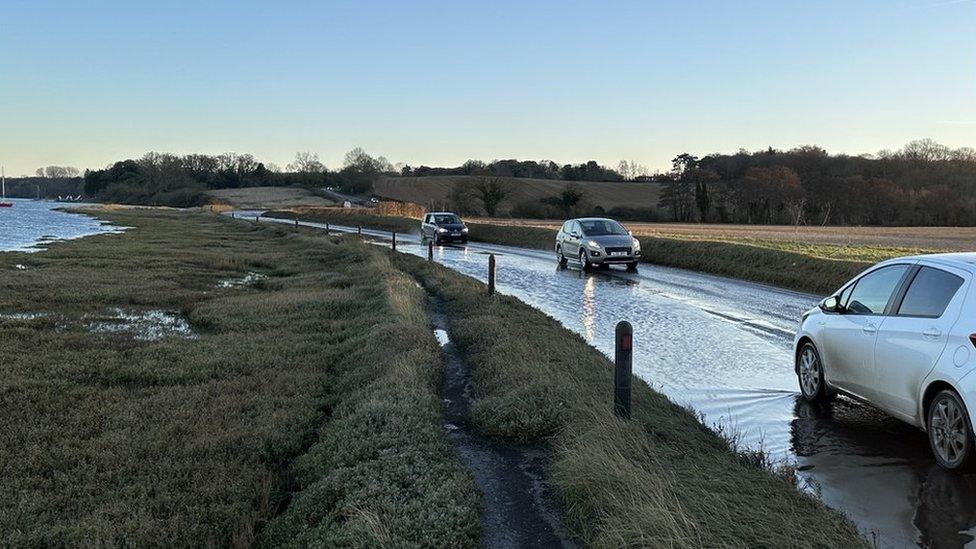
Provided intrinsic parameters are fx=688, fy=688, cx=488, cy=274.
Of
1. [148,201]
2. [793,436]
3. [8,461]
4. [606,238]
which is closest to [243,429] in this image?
[8,461]

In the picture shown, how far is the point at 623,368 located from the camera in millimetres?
6082

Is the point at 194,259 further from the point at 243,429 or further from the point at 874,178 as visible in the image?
the point at 874,178

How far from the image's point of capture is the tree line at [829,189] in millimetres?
77125

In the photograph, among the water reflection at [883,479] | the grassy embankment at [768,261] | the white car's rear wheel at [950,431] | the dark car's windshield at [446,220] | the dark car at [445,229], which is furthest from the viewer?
the dark car's windshield at [446,220]

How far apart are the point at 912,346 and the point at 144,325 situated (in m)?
12.5

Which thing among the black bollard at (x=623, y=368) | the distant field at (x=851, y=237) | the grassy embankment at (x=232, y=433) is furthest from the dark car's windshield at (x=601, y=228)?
the black bollard at (x=623, y=368)

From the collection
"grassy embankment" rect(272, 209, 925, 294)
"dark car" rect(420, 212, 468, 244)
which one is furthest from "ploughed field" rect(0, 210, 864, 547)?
"dark car" rect(420, 212, 468, 244)

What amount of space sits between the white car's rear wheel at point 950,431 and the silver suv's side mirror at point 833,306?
1662 millimetres

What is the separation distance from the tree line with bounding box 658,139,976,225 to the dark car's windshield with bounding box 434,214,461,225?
4796 cm

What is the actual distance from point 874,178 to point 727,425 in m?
89.5

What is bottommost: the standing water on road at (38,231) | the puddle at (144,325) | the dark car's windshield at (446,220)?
the standing water on road at (38,231)

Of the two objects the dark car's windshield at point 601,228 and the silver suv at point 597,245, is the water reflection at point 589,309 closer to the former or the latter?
the silver suv at point 597,245

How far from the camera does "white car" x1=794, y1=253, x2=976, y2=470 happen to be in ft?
16.9

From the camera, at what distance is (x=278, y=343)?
1099 centimetres
